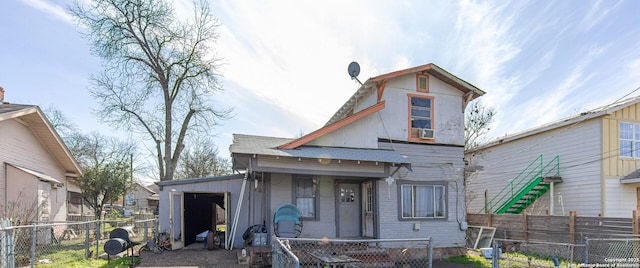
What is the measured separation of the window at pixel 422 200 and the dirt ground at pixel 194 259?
5.25ft

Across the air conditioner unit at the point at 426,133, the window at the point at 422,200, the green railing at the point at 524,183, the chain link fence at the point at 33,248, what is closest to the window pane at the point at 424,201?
the window at the point at 422,200

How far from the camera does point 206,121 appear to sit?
24.7 metres

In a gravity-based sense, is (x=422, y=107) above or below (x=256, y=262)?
above

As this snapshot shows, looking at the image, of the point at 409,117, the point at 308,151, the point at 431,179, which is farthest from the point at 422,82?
the point at 308,151

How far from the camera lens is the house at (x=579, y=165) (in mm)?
14273

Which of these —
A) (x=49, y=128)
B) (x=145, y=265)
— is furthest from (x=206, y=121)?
(x=145, y=265)

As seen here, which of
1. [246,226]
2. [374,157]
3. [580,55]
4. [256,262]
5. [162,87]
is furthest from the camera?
[162,87]

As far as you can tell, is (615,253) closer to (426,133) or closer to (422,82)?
(426,133)

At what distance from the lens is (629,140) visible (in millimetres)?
14836

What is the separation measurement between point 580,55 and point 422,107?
685 cm

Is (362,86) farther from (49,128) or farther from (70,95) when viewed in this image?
(70,95)

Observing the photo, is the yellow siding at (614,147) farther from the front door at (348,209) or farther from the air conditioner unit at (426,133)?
the front door at (348,209)

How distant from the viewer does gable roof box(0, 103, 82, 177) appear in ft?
40.5

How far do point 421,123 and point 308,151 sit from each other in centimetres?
431
